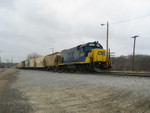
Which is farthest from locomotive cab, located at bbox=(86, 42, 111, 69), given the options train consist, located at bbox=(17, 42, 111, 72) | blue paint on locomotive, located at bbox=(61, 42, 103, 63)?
blue paint on locomotive, located at bbox=(61, 42, 103, 63)

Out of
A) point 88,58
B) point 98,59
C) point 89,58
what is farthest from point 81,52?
point 98,59

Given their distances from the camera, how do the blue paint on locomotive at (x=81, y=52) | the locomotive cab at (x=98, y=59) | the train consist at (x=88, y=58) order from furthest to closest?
the blue paint on locomotive at (x=81, y=52)
the train consist at (x=88, y=58)
the locomotive cab at (x=98, y=59)

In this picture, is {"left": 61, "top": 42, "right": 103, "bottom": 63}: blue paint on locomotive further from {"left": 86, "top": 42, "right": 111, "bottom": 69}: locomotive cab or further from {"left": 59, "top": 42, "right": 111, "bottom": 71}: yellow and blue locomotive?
{"left": 86, "top": 42, "right": 111, "bottom": 69}: locomotive cab

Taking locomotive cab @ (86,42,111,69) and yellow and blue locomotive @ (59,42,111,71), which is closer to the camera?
locomotive cab @ (86,42,111,69)

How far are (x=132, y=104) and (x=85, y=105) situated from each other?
1.60 metres

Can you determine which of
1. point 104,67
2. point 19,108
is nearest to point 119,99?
point 19,108

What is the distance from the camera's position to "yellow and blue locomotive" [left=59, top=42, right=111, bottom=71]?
708 inches

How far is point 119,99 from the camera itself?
589 cm

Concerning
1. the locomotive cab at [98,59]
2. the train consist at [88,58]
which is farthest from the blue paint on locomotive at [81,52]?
the locomotive cab at [98,59]

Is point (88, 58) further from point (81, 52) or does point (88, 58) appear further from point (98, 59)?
point (81, 52)

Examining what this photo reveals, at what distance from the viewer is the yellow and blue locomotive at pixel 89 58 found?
18.0m

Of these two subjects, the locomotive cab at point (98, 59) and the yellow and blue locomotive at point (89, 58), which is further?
the yellow and blue locomotive at point (89, 58)

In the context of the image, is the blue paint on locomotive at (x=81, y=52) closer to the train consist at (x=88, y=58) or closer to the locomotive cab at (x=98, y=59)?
the train consist at (x=88, y=58)

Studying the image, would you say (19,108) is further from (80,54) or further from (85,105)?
(80,54)
